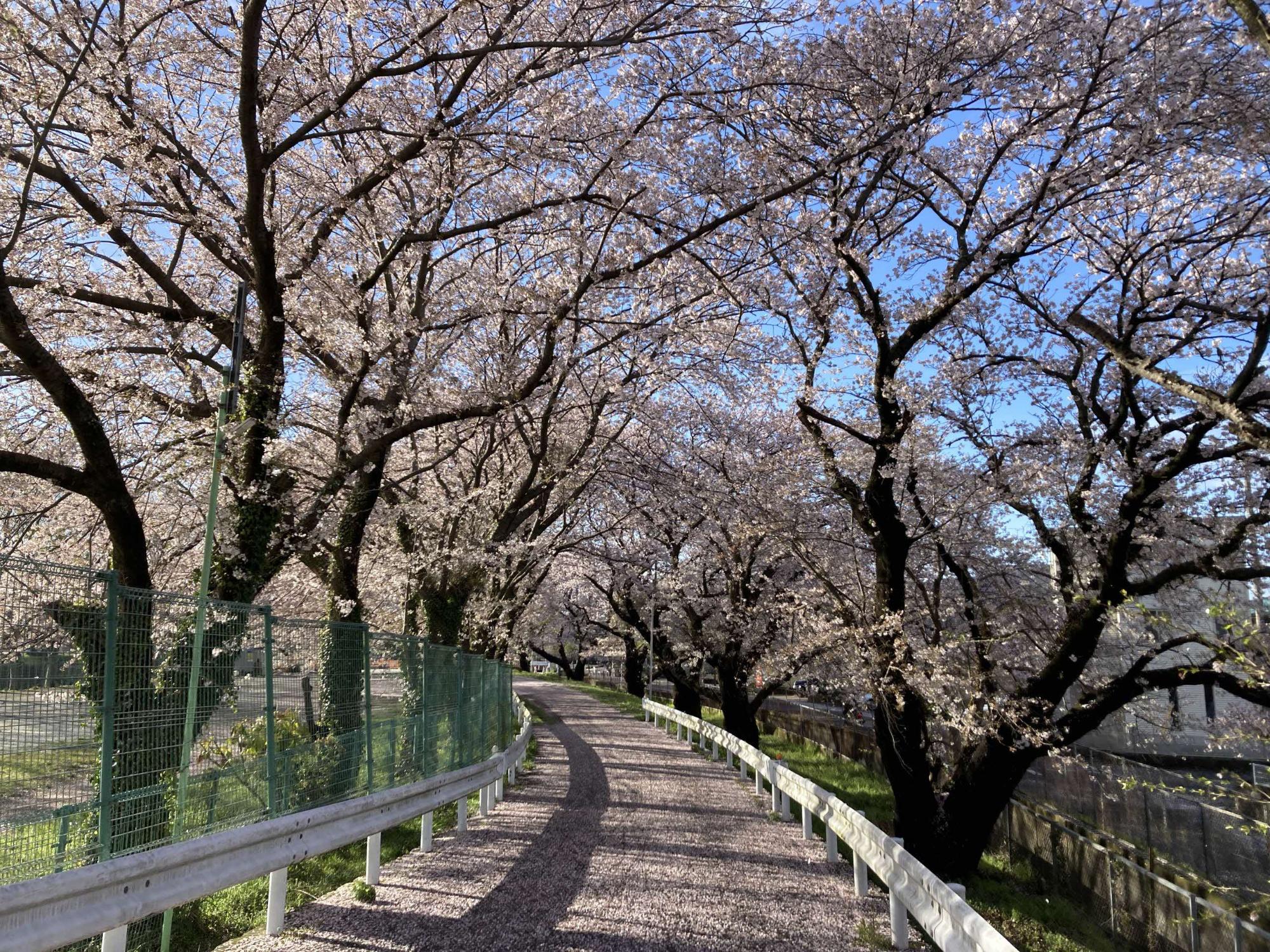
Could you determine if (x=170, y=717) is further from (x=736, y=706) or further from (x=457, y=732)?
(x=736, y=706)

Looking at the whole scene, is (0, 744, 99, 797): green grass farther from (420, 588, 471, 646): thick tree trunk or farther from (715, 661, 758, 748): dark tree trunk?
(715, 661, 758, 748): dark tree trunk

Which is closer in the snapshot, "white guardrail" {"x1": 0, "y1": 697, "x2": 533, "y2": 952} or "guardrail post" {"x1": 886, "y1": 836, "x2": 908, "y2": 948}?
"white guardrail" {"x1": 0, "y1": 697, "x2": 533, "y2": 952}

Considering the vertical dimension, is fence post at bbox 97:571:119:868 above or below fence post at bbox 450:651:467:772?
above

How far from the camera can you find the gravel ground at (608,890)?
634cm

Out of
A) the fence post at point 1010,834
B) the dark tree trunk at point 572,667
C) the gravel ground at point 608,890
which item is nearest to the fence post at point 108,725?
the gravel ground at point 608,890

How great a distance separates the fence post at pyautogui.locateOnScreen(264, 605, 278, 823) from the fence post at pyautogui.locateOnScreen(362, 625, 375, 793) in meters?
1.11

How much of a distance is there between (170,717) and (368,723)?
189 centimetres

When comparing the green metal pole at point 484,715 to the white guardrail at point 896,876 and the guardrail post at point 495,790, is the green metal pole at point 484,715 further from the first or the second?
the white guardrail at point 896,876

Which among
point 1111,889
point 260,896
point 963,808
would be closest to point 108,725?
point 260,896

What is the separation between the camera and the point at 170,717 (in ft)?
19.6

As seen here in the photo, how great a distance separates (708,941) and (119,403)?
8.99 m

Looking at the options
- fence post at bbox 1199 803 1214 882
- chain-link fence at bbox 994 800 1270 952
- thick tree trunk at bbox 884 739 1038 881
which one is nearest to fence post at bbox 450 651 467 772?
thick tree trunk at bbox 884 739 1038 881

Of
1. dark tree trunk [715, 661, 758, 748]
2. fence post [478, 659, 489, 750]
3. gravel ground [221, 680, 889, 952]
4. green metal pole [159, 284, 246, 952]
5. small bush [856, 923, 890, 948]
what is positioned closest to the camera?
green metal pole [159, 284, 246, 952]

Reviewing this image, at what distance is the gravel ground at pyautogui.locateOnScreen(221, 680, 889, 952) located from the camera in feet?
20.8
